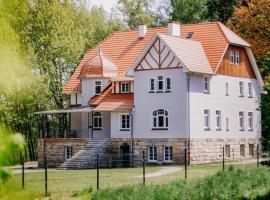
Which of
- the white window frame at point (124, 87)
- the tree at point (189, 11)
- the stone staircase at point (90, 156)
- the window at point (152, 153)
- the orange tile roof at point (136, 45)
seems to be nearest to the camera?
the stone staircase at point (90, 156)

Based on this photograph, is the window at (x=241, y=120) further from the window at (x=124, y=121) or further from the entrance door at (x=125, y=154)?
the entrance door at (x=125, y=154)

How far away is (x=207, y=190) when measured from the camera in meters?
21.0

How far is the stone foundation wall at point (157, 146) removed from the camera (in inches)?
1655

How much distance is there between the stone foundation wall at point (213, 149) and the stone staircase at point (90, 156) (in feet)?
18.5

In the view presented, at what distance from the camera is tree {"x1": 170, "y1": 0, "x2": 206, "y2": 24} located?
228 feet

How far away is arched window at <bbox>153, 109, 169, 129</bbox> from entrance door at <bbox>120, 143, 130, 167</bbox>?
2.50m

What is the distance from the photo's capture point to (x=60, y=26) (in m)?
54.7

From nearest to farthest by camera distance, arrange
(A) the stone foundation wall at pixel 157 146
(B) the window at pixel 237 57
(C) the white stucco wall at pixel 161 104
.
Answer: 1. (A) the stone foundation wall at pixel 157 146
2. (C) the white stucco wall at pixel 161 104
3. (B) the window at pixel 237 57

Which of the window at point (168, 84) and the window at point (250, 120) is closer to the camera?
the window at point (168, 84)

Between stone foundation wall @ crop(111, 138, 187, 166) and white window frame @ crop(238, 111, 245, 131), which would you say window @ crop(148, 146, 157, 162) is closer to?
stone foundation wall @ crop(111, 138, 187, 166)

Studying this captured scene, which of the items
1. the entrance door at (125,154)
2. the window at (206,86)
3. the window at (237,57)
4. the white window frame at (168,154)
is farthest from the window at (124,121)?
the window at (237,57)

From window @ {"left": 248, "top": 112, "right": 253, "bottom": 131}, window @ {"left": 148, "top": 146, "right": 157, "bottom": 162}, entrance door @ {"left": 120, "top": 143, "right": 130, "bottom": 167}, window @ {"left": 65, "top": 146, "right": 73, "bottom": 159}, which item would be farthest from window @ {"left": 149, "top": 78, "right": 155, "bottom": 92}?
window @ {"left": 248, "top": 112, "right": 253, "bottom": 131}

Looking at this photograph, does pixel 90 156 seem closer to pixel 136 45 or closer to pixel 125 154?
pixel 125 154

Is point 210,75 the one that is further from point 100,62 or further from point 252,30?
point 252,30
